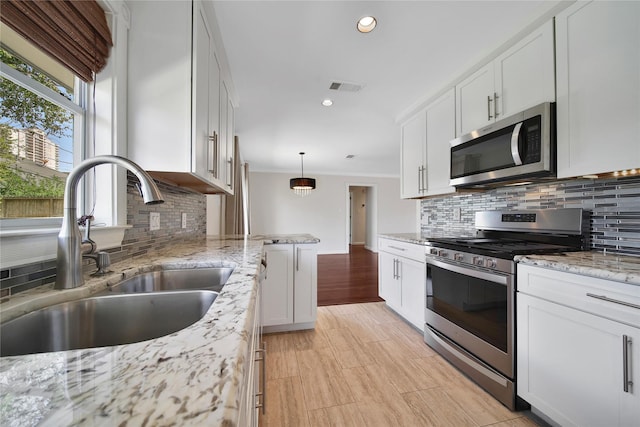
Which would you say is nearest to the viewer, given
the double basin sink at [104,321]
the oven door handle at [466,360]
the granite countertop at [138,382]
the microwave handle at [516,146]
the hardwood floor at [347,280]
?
the granite countertop at [138,382]

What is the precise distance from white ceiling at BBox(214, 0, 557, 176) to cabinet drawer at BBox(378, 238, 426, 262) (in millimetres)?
1491

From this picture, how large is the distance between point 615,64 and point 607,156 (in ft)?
1.49

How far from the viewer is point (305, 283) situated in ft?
7.89

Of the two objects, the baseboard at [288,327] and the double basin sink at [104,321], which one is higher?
the double basin sink at [104,321]

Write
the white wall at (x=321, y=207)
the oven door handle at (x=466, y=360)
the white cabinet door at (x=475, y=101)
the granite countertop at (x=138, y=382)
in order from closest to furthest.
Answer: the granite countertop at (x=138, y=382) → the oven door handle at (x=466, y=360) → the white cabinet door at (x=475, y=101) → the white wall at (x=321, y=207)

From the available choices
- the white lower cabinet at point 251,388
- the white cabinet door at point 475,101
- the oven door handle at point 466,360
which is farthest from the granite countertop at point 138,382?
the white cabinet door at point 475,101

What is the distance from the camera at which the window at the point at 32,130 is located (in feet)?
2.45

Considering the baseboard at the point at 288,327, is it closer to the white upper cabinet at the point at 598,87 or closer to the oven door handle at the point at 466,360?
the oven door handle at the point at 466,360

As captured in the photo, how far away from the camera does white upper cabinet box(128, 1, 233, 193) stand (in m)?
1.25

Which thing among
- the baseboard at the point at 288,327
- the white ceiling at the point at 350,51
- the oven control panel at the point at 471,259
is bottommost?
the baseboard at the point at 288,327

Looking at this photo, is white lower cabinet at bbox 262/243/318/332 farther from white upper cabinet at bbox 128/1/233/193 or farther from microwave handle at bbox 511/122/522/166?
microwave handle at bbox 511/122/522/166

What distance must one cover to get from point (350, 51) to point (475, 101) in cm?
109

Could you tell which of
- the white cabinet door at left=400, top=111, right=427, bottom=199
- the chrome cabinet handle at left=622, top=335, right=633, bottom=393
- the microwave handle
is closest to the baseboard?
the white cabinet door at left=400, top=111, right=427, bottom=199

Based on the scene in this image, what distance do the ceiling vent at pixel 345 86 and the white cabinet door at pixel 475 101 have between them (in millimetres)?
887
